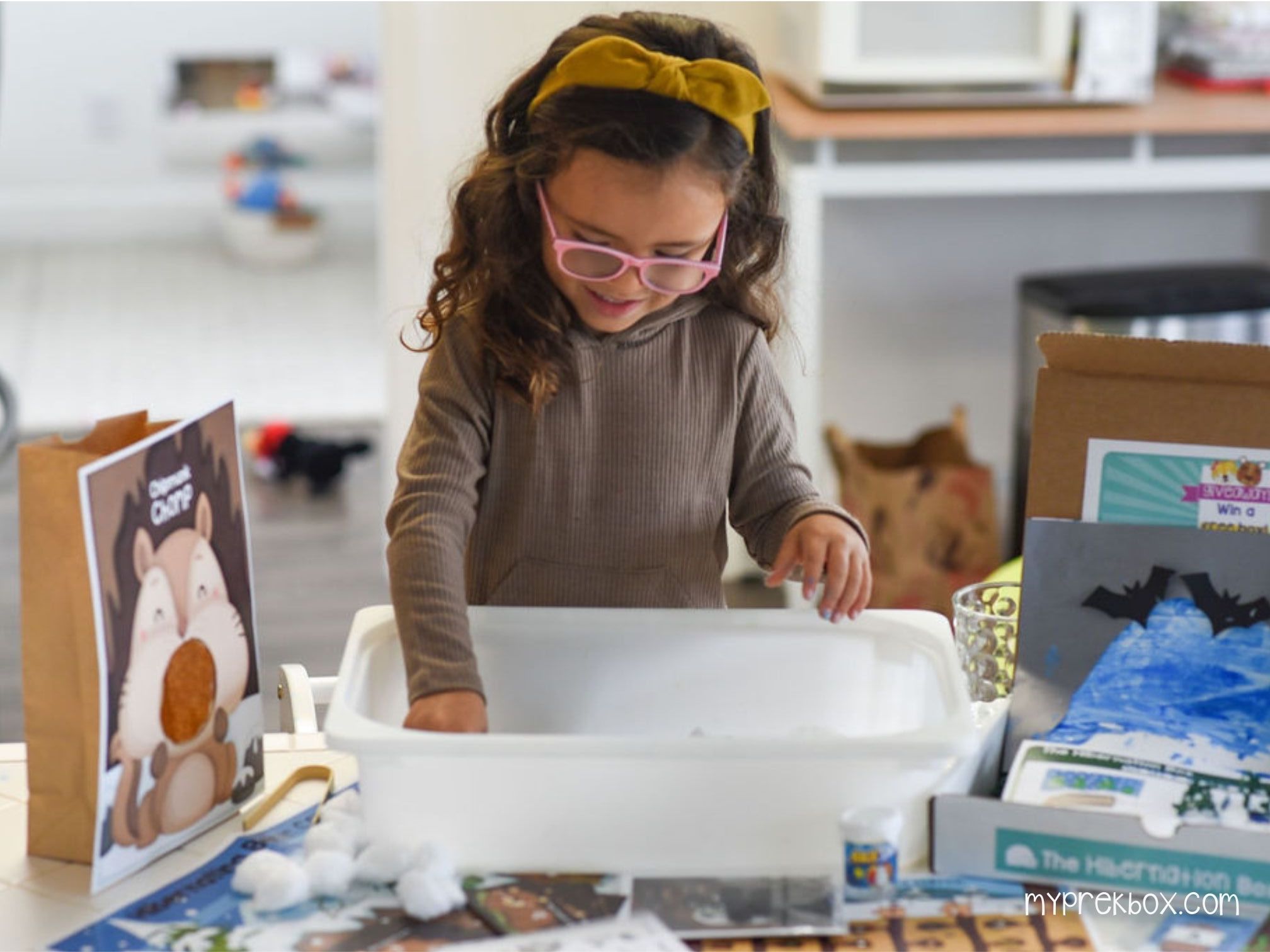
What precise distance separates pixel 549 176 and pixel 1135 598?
0.41m

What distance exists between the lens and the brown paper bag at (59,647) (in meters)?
0.81

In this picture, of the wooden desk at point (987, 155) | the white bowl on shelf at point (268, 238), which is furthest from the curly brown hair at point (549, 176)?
the white bowl on shelf at point (268, 238)

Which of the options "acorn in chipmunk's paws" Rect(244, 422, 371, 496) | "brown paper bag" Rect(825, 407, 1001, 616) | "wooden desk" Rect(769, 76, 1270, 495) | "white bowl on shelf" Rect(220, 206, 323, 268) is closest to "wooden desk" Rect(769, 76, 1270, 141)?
"wooden desk" Rect(769, 76, 1270, 495)

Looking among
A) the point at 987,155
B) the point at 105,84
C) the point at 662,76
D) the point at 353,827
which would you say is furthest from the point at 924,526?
the point at 105,84

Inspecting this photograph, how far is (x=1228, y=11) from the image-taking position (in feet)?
9.56

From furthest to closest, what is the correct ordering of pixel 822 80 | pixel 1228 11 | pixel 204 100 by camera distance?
1. pixel 204 100
2. pixel 1228 11
3. pixel 822 80

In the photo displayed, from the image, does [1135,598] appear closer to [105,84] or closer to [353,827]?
[353,827]

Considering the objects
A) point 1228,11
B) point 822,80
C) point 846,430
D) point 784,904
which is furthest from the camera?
point 846,430

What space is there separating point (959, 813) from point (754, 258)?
0.42m

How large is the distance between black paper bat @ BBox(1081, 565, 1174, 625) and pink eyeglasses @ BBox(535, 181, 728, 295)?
29cm

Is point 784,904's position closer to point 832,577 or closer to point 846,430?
point 832,577

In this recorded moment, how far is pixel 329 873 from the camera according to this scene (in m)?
0.82

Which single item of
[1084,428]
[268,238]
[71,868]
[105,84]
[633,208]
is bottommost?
[71,868]

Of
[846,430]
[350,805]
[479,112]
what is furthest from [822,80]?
[350,805]
